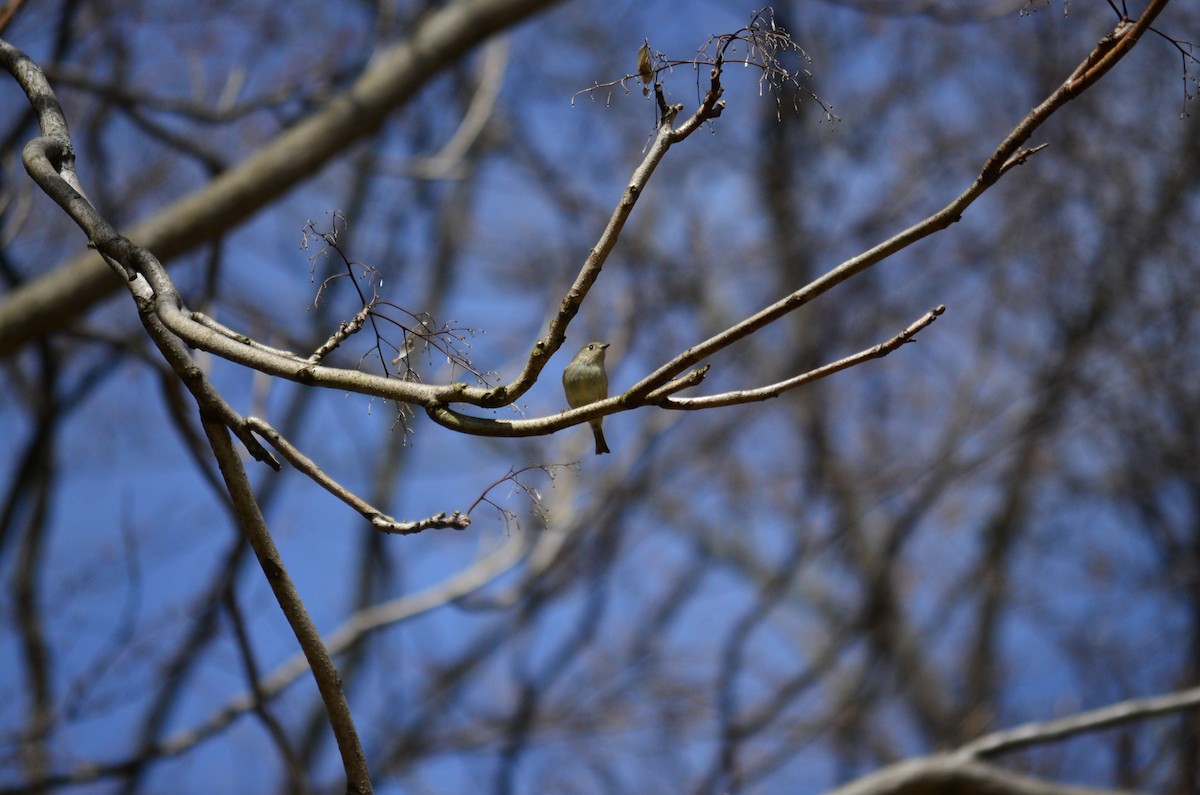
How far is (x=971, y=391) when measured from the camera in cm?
945

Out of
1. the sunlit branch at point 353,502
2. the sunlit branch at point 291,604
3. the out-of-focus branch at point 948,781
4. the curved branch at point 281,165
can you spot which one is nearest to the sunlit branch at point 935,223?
the sunlit branch at point 353,502

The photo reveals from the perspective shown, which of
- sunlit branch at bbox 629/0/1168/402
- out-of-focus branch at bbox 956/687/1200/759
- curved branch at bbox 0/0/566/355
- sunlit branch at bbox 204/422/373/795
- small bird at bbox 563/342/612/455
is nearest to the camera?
sunlit branch at bbox 629/0/1168/402

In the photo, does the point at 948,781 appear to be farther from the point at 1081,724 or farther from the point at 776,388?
the point at 776,388

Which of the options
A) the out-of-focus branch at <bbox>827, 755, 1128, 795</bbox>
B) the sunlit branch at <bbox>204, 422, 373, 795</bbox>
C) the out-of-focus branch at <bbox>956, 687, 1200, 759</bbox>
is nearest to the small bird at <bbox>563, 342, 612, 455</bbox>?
the sunlit branch at <bbox>204, 422, 373, 795</bbox>

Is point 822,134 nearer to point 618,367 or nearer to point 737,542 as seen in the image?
point 618,367

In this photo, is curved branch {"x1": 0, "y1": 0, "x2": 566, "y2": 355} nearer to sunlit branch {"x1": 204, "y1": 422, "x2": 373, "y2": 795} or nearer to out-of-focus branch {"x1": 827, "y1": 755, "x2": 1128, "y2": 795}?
sunlit branch {"x1": 204, "y1": 422, "x2": 373, "y2": 795}

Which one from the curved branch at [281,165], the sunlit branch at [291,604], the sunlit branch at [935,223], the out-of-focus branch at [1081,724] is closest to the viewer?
the sunlit branch at [935,223]

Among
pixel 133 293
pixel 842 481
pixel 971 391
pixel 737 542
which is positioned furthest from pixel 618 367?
pixel 133 293

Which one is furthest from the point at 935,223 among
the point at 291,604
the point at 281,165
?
the point at 281,165

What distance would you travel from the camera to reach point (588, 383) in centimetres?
338

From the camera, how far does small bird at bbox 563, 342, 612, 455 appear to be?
337cm

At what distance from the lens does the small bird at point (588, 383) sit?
337 centimetres

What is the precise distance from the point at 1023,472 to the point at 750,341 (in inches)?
122

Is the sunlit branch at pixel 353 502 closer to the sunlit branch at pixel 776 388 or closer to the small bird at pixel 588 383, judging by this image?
the sunlit branch at pixel 776 388
